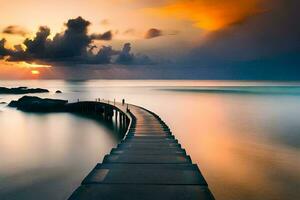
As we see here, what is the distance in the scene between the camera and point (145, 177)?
9633mm

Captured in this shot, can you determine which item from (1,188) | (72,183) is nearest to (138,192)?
(72,183)

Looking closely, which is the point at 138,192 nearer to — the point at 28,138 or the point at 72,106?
the point at 28,138

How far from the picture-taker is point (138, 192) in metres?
8.32

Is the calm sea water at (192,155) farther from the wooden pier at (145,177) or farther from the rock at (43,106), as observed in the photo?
the rock at (43,106)

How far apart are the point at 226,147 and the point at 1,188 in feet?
56.3

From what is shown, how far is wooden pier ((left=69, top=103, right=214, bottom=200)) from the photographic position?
8125 mm

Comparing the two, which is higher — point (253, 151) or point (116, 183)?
point (116, 183)

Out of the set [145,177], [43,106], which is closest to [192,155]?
[145,177]

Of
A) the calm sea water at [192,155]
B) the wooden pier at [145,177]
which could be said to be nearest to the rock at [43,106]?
the calm sea water at [192,155]

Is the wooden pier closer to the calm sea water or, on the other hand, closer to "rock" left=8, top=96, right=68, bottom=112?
the calm sea water

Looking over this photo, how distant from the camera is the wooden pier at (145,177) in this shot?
8.12m

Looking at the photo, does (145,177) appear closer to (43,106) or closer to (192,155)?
(192,155)

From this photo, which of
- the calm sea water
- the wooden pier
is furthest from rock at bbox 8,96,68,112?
the wooden pier

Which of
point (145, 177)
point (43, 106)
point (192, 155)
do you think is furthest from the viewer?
point (43, 106)
